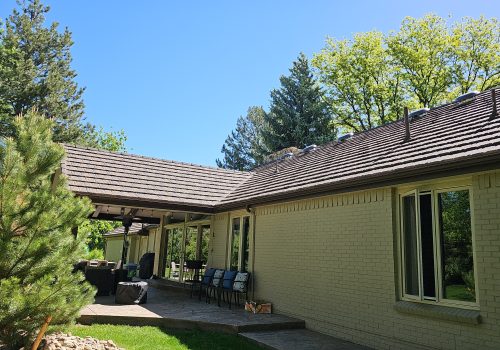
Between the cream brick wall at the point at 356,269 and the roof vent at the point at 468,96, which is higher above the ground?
the roof vent at the point at 468,96

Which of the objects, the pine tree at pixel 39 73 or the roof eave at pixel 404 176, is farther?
the pine tree at pixel 39 73

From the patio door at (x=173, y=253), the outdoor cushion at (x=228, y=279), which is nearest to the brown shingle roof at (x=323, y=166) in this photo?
the outdoor cushion at (x=228, y=279)

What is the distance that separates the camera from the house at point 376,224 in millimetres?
5598

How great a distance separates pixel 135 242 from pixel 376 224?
67.0 feet

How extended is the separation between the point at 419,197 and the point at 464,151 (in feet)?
3.42

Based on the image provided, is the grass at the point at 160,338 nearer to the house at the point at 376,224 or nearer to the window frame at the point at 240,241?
the house at the point at 376,224

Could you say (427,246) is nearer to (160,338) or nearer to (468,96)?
(160,338)

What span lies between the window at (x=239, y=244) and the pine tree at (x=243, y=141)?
3136cm

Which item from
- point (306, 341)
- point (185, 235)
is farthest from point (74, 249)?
point (185, 235)

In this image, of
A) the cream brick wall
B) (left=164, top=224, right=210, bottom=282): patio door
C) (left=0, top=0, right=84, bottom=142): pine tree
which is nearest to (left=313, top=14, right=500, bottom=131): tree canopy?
(left=164, top=224, right=210, bottom=282): patio door

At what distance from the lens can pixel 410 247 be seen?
21.6 feet

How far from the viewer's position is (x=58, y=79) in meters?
28.9

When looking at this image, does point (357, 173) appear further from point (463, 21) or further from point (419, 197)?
point (463, 21)

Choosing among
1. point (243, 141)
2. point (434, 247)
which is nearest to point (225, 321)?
point (434, 247)
